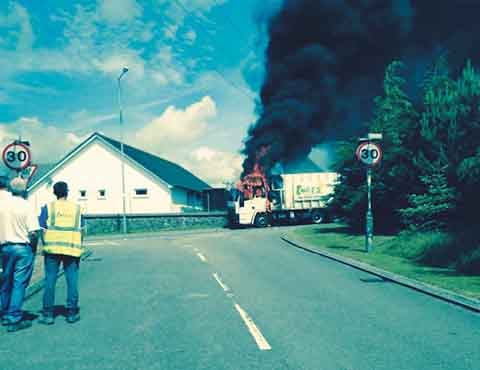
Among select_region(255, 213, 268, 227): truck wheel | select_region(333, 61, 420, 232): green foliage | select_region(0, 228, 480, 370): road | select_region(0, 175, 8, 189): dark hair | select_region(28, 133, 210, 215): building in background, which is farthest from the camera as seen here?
select_region(28, 133, 210, 215): building in background

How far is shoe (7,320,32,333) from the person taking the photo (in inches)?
216

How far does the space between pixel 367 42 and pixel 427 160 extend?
2043 cm

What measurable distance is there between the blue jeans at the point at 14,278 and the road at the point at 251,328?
1.01 ft

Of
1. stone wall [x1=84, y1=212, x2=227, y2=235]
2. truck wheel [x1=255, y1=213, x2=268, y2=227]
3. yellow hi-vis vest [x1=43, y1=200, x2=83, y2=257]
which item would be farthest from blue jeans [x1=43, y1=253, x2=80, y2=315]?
stone wall [x1=84, y1=212, x2=227, y2=235]

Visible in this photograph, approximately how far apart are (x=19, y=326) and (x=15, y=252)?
906 mm

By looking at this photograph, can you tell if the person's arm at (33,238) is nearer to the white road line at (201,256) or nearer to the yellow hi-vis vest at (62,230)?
the yellow hi-vis vest at (62,230)

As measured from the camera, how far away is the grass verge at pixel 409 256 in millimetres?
8023

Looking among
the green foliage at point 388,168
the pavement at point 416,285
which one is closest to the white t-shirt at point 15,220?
the pavement at point 416,285

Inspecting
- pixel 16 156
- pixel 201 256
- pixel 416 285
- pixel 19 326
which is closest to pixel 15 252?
pixel 19 326

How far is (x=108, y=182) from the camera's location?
3556cm

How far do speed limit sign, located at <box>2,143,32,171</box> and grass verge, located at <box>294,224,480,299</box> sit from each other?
8.25 meters

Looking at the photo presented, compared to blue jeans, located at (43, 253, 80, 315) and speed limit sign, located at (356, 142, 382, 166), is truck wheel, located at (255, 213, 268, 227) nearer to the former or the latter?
speed limit sign, located at (356, 142, 382, 166)

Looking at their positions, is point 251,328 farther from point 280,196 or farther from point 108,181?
point 108,181

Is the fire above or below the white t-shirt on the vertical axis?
above
